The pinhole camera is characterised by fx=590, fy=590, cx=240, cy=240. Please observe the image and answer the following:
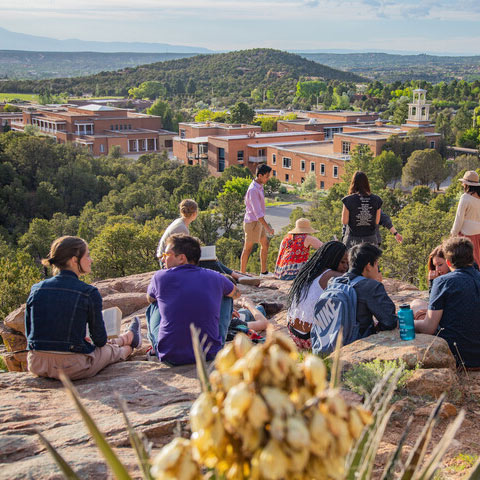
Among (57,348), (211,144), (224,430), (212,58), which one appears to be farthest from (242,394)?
(212,58)

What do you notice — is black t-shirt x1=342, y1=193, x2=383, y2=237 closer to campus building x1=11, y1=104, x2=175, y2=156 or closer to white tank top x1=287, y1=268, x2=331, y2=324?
white tank top x1=287, y1=268, x2=331, y2=324

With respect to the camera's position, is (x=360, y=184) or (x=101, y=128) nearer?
(x=360, y=184)

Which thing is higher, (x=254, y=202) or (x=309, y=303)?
(x=254, y=202)

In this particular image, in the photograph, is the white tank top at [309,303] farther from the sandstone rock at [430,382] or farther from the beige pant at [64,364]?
the beige pant at [64,364]

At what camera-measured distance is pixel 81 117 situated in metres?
A: 71.2

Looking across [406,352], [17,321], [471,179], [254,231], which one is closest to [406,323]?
[406,352]

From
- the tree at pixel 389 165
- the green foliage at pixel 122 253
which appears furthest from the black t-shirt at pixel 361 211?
the tree at pixel 389 165

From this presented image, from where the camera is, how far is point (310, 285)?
475 centimetres

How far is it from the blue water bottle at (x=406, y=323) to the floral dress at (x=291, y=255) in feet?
8.71

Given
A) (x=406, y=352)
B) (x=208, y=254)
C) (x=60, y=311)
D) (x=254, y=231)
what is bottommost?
(x=254, y=231)

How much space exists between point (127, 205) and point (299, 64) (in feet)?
515

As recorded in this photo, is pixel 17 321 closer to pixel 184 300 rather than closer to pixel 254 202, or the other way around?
pixel 184 300

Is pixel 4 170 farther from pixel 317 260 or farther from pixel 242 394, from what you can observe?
pixel 242 394

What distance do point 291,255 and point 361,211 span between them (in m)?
0.99
